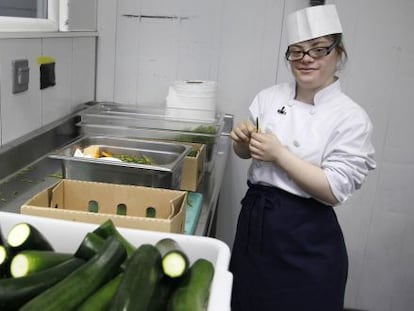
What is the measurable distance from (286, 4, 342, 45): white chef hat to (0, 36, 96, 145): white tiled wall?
2.47 ft

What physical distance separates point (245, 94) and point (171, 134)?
0.54 metres

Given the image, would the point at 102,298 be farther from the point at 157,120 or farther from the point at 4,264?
the point at 157,120

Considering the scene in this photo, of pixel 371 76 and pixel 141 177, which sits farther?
pixel 371 76

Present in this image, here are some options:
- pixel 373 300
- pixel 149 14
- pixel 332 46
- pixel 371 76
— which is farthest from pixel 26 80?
pixel 373 300

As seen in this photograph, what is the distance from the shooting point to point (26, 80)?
1.25 meters

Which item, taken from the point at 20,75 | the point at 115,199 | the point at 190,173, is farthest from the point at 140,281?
the point at 20,75

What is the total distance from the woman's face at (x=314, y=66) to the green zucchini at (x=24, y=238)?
2.66 feet

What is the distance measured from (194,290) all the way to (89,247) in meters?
0.17

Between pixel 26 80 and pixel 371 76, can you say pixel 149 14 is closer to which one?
pixel 26 80

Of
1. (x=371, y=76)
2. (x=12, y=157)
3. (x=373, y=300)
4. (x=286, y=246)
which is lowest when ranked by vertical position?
(x=373, y=300)

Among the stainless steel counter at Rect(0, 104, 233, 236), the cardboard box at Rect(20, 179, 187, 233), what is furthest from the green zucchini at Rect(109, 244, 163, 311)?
the stainless steel counter at Rect(0, 104, 233, 236)

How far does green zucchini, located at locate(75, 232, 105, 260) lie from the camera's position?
2.04 ft

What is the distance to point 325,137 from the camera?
1.17 m

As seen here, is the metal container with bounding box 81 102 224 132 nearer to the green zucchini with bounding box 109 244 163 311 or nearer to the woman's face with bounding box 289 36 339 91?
the woman's face with bounding box 289 36 339 91
